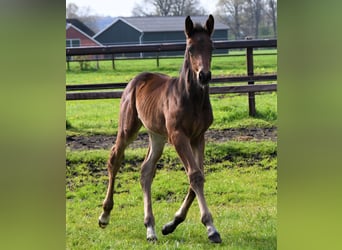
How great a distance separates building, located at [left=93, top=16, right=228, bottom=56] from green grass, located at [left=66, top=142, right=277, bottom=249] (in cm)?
95

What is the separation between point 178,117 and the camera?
332 centimetres

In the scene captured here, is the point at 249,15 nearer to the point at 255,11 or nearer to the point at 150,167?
the point at 255,11

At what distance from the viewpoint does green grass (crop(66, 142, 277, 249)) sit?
3.38 metres

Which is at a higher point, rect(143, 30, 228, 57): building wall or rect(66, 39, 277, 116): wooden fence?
rect(143, 30, 228, 57): building wall

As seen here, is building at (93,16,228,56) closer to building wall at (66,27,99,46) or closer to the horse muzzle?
building wall at (66,27,99,46)

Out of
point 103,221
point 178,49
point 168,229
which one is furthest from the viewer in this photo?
point 178,49

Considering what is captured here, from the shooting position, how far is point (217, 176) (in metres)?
4.36

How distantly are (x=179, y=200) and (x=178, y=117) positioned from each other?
1116 mm

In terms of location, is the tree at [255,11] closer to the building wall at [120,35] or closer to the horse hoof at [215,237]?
the building wall at [120,35]

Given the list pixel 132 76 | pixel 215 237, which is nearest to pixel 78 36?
pixel 132 76

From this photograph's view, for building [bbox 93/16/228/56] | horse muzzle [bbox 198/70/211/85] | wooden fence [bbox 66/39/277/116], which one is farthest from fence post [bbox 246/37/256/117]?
horse muzzle [bbox 198/70/211/85]

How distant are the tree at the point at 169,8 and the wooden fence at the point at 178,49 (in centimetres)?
23

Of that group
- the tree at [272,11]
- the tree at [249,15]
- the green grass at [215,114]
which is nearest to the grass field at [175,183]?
the green grass at [215,114]
